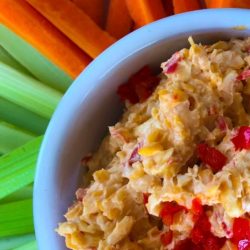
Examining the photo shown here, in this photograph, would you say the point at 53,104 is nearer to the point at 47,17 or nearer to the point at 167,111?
the point at 47,17

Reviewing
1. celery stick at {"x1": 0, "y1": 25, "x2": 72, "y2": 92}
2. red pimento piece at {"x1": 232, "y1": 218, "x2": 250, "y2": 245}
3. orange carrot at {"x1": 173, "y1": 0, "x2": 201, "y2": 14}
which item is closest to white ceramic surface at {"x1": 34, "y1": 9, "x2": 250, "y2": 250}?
orange carrot at {"x1": 173, "y1": 0, "x2": 201, "y2": 14}

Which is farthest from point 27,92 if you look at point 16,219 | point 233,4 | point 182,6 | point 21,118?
point 233,4

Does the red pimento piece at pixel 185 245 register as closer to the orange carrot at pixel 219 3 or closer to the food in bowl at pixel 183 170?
the food in bowl at pixel 183 170

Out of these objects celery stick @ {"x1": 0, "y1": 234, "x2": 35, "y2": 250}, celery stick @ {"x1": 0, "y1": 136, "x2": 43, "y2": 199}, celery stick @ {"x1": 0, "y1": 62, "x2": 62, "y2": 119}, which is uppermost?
celery stick @ {"x1": 0, "y1": 62, "x2": 62, "y2": 119}

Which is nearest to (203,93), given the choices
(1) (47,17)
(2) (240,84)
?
(2) (240,84)

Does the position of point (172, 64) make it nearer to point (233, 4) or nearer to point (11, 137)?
point (233, 4)

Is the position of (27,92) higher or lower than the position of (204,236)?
higher

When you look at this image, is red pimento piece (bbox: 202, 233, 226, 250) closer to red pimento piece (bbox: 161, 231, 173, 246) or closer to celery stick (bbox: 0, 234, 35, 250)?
red pimento piece (bbox: 161, 231, 173, 246)
